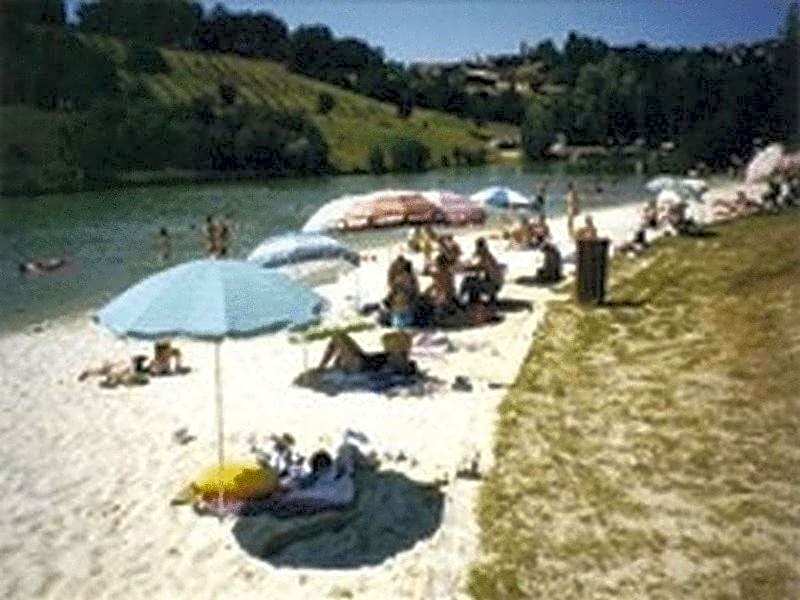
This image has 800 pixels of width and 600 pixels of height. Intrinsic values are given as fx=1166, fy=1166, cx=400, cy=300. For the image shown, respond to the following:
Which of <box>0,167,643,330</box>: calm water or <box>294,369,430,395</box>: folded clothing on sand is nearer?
<box>294,369,430,395</box>: folded clothing on sand

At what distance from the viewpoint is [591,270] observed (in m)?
21.7

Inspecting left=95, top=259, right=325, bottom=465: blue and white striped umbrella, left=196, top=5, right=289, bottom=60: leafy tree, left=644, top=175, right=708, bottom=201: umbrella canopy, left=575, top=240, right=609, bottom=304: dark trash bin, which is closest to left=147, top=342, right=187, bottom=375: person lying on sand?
left=95, top=259, right=325, bottom=465: blue and white striped umbrella

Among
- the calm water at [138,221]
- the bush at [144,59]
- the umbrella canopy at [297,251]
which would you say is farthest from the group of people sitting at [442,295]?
the bush at [144,59]

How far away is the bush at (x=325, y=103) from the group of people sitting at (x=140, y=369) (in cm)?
12588

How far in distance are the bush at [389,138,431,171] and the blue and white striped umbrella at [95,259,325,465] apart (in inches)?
4680

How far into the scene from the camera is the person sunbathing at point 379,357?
1647 centimetres

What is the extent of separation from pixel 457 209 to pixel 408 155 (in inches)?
4177

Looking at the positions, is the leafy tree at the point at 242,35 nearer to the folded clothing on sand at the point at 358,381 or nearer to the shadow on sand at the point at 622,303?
the shadow on sand at the point at 622,303

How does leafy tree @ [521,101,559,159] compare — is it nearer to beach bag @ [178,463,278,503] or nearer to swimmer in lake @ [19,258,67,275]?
swimmer in lake @ [19,258,67,275]

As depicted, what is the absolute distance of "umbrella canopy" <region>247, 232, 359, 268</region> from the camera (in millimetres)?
20188

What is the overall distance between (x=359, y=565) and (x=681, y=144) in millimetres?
103703

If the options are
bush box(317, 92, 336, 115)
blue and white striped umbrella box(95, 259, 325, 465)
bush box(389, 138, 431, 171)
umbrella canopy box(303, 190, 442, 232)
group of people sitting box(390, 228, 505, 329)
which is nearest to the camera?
blue and white striped umbrella box(95, 259, 325, 465)

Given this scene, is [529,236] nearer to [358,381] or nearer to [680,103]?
[358,381]

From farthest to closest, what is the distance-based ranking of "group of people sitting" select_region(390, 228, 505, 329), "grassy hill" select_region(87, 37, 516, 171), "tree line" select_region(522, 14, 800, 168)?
"grassy hill" select_region(87, 37, 516, 171) < "tree line" select_region(522, 14, 800, 168) < "group of people sitting" select_region(390, 228, 505, 329)
